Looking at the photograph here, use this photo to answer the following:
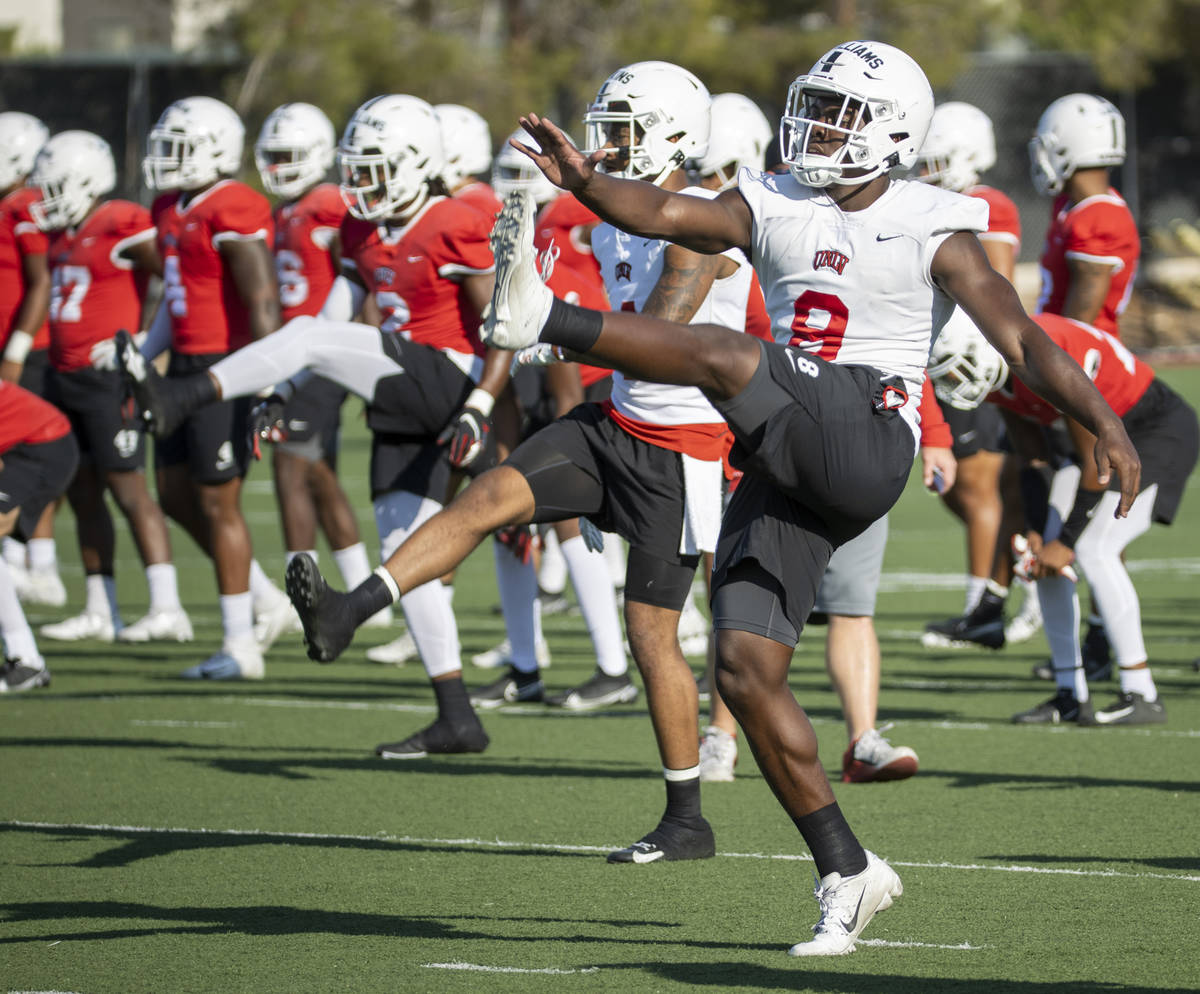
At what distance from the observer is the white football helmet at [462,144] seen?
9359 mm

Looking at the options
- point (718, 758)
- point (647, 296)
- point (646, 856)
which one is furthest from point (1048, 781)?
point (647, 296)

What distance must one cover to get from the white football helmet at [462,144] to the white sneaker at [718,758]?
3.91 metres

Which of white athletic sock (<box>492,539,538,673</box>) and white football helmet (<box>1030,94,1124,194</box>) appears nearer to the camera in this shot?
white athletic sock (<box>492,539,538,673</box>)

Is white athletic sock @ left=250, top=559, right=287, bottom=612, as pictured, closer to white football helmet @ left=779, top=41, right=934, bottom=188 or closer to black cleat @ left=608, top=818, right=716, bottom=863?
black cleat @ left=608, top=818, right=716, bottom=863

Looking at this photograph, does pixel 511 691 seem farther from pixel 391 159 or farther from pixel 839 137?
pixel 839 137

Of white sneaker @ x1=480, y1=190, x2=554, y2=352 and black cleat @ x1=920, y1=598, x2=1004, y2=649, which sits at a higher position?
white sneaker @ x1=480, y1=190, x2=554, y2=352

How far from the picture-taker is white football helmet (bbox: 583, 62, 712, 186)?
17.8 feet

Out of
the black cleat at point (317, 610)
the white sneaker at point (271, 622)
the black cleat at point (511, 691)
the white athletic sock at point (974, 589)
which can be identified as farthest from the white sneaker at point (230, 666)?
the black cleat at point (317, 610)

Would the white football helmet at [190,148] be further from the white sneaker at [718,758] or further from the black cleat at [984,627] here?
the black cleat at [984,627]

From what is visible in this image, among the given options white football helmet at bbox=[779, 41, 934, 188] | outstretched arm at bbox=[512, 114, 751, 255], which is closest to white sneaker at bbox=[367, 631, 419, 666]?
outstretched arm at bbox=[512, 114, 751, 255]

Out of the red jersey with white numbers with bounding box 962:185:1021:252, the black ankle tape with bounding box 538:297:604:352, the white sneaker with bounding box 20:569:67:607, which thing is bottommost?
the white sneaker with bounding box 20:569:67:607

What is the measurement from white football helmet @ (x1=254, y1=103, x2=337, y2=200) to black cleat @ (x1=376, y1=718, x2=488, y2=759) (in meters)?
3.72

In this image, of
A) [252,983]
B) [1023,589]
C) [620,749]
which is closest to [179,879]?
[252,983]

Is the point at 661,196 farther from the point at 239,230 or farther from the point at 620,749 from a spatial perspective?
the point at 239,230
